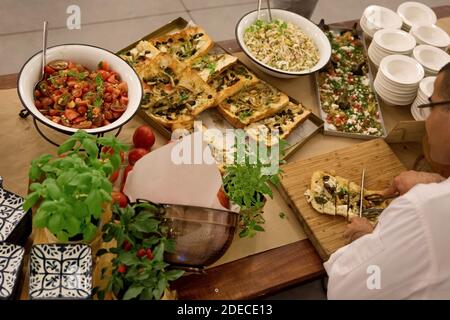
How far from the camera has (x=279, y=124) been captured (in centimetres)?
207

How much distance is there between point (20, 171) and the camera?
1739mm

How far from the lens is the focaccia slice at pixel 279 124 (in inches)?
79.0

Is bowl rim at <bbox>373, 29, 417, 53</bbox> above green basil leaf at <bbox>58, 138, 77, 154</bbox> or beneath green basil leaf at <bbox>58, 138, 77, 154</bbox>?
beneath

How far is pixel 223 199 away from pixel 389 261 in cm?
52

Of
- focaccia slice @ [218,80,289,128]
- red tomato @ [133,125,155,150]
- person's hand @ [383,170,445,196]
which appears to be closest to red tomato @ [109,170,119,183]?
red tomato @ [133,125,155,150]

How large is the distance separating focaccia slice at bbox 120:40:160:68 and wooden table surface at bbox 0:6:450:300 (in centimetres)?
92

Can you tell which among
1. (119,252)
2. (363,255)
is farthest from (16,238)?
(363,255)

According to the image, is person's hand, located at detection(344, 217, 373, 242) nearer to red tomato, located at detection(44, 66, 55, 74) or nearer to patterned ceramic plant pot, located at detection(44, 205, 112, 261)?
patterned ceramic plant pot, located at detection(44, 205, 112, 261)

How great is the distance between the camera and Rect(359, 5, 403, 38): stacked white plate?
245 cm

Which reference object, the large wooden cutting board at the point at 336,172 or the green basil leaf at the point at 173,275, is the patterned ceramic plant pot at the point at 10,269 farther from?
the large wooden cutting board at the point at 336,172

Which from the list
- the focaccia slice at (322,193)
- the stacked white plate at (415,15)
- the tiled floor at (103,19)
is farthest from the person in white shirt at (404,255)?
the tiled floor at (103,19)

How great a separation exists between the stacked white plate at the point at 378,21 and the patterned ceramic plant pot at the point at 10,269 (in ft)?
6.06
